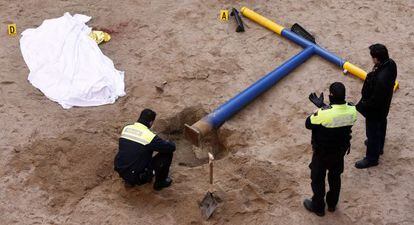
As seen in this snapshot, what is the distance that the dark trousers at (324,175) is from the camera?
5645 millimetres

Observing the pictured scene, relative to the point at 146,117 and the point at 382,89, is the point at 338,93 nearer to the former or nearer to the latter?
the point at 382,89

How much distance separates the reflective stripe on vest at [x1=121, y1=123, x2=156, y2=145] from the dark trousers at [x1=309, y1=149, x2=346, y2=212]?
1.88 metres

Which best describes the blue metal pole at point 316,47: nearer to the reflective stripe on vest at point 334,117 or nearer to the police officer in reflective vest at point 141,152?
the reflective stripe on vest at point 334,117

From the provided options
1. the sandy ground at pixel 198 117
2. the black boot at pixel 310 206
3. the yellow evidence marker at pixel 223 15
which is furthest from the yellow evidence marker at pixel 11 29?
the black boot at pixel 310 206

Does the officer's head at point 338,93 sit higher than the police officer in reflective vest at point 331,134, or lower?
A: higher

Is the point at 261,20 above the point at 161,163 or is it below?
above

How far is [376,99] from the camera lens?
20.4 ft

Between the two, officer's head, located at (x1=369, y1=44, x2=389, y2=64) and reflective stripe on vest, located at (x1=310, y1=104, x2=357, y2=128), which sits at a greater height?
officer's head, located at (x1=369, y1=44, x2=389, y2=64)

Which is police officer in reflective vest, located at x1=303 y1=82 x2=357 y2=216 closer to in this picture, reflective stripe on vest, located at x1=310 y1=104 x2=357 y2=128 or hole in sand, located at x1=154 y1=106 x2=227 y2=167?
reflective stripe on vest, located at x1=310 y1=104 x2=357 y2=128

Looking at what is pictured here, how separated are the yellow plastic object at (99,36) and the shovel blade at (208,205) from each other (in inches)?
158

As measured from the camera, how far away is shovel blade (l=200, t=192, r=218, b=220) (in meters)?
6.15

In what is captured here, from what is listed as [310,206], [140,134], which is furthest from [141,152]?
[310,206]

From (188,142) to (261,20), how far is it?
3.03 m

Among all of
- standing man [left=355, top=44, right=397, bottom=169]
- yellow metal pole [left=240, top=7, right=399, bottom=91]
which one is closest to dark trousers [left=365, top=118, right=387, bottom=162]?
standing man [left=355, top=44, right=397, bottom=169]
